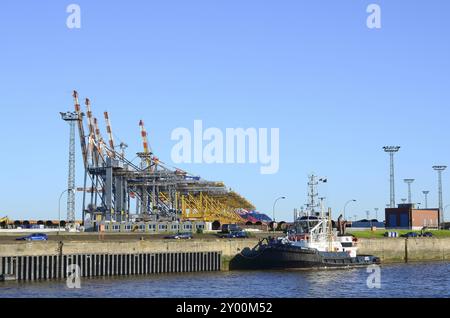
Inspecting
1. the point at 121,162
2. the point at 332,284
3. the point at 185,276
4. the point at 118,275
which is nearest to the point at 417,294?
the point at 332,284

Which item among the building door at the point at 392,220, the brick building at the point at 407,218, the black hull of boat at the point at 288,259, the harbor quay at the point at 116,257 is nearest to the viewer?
the harbor quay at the point at 116,257

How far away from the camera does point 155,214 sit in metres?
188

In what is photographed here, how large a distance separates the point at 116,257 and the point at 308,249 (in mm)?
27274

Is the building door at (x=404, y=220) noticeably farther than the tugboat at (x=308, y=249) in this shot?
Yes

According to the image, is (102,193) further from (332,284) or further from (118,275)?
(332,284)

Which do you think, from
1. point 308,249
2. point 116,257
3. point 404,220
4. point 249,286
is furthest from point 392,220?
point 249,286

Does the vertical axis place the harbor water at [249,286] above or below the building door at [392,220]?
below

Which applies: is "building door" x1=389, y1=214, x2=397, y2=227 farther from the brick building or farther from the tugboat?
the tugboat

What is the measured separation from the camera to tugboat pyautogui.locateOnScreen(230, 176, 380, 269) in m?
97.9

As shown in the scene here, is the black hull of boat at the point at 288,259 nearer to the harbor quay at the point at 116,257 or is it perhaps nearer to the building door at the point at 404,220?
the harbor quay at the point at 116,257

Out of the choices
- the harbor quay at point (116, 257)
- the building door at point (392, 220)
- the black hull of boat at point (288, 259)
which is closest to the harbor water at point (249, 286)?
the black hull of boat at point (288, 259)

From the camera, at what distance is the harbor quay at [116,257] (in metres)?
82.5

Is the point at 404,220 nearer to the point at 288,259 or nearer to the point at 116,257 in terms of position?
the point at 288,259
